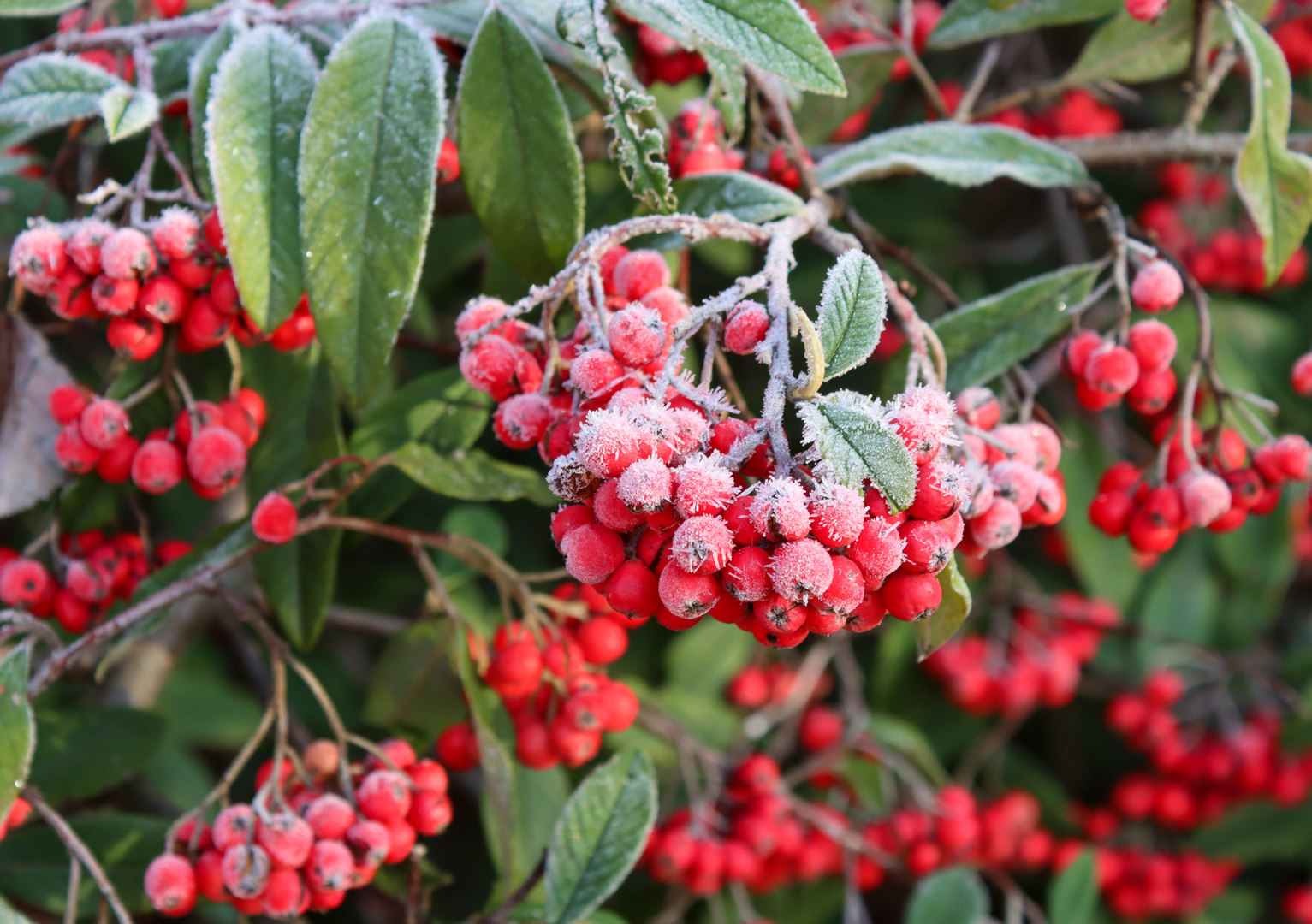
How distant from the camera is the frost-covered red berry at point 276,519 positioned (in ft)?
4.41

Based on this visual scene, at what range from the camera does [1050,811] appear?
2.85 meters

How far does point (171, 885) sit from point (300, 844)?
19 cm

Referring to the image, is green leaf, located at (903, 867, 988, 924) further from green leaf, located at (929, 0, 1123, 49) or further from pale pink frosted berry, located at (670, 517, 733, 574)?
green leaf, located at (929, 0, 1123, 49)

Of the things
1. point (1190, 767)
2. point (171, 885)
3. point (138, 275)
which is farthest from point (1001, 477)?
point (1190, 767)

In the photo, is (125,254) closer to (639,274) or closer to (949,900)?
(639,274)

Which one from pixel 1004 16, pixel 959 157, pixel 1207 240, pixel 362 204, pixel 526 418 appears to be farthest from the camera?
pixel 1207 240

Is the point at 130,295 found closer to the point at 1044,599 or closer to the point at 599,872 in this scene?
the point at 599,872

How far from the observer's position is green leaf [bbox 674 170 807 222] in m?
1.27

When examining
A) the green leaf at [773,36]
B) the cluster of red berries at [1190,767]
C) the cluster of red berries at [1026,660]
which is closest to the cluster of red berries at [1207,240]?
the cluster of red berries at [1026,660]

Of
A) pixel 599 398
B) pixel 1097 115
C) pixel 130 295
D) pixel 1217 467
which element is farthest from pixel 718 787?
pixel 1097 115

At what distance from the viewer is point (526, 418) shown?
42.2 inches

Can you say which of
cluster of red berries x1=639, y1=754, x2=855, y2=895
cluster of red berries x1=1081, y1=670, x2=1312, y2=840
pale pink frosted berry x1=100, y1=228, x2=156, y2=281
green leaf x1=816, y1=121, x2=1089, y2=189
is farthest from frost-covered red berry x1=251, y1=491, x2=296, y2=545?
cluster of red berries x1=1081, y1=670, x2=1312, y2=840

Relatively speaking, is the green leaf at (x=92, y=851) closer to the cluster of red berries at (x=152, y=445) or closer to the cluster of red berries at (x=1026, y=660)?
the cluster of red berries at (x=152, y=445)

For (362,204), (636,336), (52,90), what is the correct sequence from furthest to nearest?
(52,90), (362,204), (636,336)
